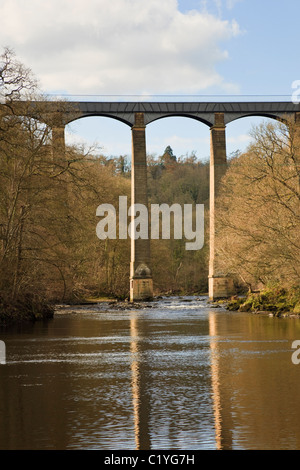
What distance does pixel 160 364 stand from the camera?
15.6m

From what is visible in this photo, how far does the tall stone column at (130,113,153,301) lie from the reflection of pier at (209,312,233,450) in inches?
1267

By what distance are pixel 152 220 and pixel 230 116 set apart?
11.4m

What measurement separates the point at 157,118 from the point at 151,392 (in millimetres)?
40998

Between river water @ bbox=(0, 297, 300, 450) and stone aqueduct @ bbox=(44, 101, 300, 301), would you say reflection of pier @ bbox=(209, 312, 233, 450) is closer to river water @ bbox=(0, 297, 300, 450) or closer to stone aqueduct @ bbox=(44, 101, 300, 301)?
river water @ bbox=(0, 297, 300, 450)

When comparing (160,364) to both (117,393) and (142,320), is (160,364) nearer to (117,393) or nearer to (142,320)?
(117,393)

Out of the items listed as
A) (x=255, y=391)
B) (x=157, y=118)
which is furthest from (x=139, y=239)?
(x=255, y=391)

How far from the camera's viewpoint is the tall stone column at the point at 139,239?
50.3 m

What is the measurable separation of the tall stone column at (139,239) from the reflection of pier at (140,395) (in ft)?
98.3

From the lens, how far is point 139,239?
167 feet

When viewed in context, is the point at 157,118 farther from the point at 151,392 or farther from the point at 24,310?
the point at 151,392

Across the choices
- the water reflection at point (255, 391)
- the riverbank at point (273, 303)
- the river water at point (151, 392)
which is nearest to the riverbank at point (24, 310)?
the river water at point (151, 392)

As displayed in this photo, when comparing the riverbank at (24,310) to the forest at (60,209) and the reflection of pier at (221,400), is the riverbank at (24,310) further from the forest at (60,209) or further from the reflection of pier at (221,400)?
the reflection of pier at (221,400)

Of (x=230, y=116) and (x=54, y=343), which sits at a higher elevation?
(x=230, y=116)
